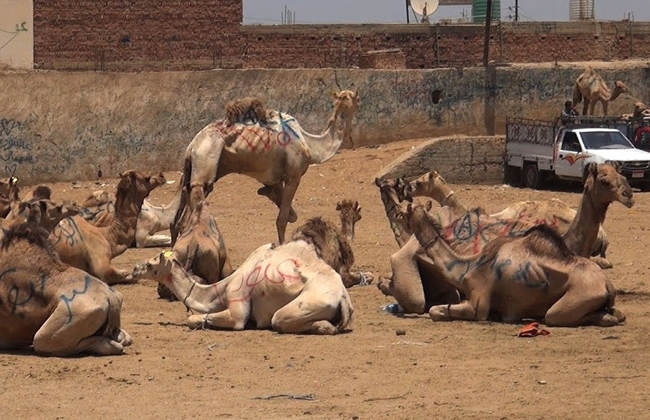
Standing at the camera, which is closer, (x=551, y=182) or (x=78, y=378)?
(x=78, y=378)

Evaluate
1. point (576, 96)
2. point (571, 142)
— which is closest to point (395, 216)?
point (571, 142)

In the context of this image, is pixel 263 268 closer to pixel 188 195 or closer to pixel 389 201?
pixel 389 201

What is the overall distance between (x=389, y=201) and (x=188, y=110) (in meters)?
15.0

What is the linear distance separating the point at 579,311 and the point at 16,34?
91.7 ft

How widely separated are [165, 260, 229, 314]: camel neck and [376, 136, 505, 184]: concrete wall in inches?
591

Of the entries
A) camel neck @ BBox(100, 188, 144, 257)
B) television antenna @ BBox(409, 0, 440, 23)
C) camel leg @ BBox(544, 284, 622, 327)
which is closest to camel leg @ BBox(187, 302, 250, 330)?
camel leg @ BBox(544, 284, 622, 327)

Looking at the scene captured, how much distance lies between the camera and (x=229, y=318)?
1217cm

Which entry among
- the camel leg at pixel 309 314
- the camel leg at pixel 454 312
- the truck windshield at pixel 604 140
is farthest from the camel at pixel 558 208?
the truck windshield at pixel 604 140

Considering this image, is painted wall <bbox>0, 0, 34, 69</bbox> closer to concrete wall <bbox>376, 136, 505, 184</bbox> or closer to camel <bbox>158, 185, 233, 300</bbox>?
concrete wall <bbox>376, 136, 505, 184</bbox>

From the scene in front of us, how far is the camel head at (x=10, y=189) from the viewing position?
17.0 meters

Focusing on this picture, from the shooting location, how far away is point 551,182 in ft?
97.3

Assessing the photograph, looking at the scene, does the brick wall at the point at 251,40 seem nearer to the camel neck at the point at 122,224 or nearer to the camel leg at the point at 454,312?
the camel neck at the point at 122,224

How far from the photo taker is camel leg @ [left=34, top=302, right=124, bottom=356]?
10.7 m

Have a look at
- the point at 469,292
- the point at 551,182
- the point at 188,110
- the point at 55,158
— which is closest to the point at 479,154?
the point at 551,182
